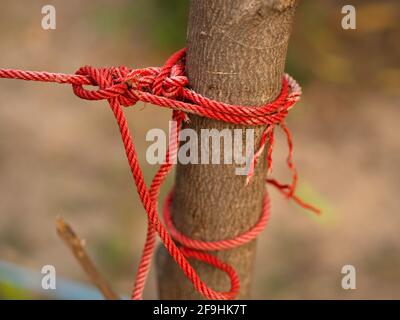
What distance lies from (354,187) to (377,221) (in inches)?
5.9

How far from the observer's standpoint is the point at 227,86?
0.74 m

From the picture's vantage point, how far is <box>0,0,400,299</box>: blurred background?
5.43 feet

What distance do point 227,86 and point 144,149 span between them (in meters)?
1.25

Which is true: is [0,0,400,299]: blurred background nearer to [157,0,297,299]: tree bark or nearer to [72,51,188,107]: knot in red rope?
[157,0,297,299]: tree bark

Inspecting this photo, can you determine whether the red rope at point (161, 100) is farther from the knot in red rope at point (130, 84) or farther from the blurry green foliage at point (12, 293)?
the blurry green foliage at point (12, 293)

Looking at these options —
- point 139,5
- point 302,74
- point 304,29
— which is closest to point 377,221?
point 302,74

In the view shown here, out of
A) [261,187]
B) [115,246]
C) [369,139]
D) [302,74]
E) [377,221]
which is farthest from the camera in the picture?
[302,74]

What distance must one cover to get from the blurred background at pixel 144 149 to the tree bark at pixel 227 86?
671 millimetres

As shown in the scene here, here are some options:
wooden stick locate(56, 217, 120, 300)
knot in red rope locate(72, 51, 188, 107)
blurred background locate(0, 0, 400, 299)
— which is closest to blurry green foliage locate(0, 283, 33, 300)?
blurred background locate(0, 0, 400, 299)

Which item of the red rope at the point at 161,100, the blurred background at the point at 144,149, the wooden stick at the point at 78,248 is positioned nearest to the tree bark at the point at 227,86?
the red rope at the point at 161,100

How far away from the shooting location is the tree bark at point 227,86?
2.30 ft

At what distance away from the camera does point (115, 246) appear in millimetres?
1683

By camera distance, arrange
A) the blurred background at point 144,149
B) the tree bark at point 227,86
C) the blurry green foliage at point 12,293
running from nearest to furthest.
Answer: the tree bark at point 227,86 < the blurry green foliage at point 12,293 < the blurred background at point 144,149

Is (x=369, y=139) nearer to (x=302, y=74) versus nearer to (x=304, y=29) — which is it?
(x=302, y=74)
